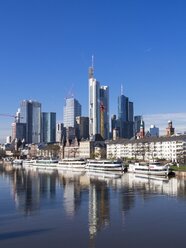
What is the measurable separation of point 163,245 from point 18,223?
45.7 feet

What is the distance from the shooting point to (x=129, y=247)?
29234 mm

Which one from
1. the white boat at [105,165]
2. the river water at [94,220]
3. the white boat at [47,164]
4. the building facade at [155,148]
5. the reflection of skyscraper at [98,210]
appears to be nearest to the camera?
the river water at [94,220]

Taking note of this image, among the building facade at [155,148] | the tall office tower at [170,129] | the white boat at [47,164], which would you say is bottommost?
the white boat at [47,164]

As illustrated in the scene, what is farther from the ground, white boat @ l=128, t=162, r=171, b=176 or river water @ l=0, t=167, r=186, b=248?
white boat @ l=128, t=162, r=171, b=176

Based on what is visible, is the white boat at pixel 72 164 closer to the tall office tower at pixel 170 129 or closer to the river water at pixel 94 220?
the tall office tower at pixel 170 129

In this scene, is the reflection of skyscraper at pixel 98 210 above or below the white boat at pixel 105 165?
below

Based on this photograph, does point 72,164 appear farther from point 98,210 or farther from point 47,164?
point 98,210

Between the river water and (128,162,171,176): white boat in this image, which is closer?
the river water

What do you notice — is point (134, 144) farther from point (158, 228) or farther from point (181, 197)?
point (158, 228)

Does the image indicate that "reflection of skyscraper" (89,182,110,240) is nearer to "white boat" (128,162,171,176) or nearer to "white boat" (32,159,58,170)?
"white boat" (128,162,171,176)

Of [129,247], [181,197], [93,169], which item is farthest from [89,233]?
[93,169]

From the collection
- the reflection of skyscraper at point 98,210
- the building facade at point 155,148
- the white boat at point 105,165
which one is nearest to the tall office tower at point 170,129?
the building facade at point 155,148

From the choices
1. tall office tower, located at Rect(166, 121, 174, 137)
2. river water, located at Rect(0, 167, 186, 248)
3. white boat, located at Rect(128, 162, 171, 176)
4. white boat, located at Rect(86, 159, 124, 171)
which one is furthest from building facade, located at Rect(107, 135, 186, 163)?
river water, located at Rect(0, 167, 186, 248)

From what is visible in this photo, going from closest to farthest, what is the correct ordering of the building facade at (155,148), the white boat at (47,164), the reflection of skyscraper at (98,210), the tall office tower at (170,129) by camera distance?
the reflection of skyscraper at (98,210), the building facade at (155,148), the white boat at (47,164), the tall office tower at (170,129)
